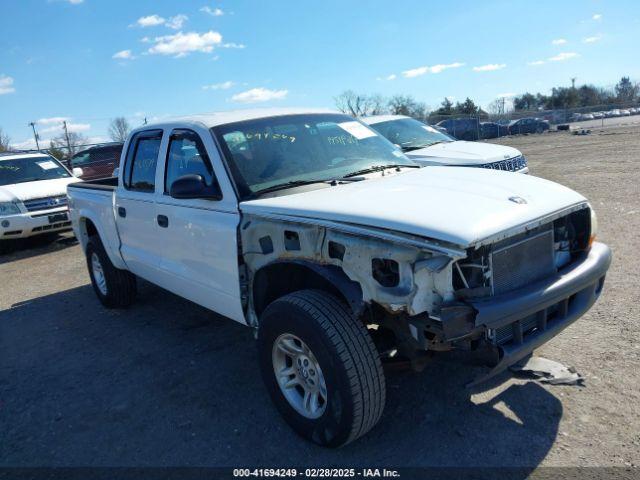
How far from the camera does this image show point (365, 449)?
3.05 m

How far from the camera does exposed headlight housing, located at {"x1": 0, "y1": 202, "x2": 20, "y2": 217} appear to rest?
9680 mm

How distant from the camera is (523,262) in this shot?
289 cm

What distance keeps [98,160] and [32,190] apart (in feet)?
23.4

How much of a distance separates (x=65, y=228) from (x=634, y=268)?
9740 millimetres

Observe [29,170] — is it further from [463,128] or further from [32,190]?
[463,128]

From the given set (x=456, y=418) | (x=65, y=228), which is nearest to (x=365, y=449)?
(x=456, y=418)

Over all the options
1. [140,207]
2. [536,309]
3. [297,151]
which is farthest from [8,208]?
[536,309]

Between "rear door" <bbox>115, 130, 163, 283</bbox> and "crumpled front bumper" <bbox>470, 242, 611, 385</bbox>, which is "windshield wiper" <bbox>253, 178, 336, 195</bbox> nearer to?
"rear door" <bbox>115, 130, 163, 283</bbox>

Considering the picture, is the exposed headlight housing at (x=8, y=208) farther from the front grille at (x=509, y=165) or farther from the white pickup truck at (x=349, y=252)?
the front grille at (x=509, y=165)

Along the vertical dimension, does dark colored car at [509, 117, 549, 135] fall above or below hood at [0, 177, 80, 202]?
below

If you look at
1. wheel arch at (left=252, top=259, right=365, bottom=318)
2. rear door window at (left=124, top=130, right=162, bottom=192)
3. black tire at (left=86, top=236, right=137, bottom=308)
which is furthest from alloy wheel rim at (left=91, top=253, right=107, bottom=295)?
wheel arch at (left=252, top=259, right=365, bottom=318)

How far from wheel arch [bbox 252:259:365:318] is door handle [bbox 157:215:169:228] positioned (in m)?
1.18

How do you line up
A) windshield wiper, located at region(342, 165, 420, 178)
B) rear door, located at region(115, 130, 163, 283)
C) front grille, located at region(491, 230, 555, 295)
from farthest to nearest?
rear door, located at region(115, 130, 163, 283) < windshield wiper, located at region(342, 165, 420, 178) < front grille, located at region(491, 230, 555, 295)

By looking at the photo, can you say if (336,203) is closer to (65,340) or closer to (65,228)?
(65,340)
